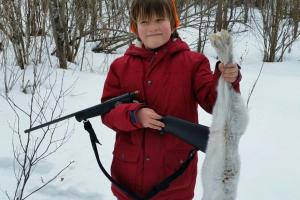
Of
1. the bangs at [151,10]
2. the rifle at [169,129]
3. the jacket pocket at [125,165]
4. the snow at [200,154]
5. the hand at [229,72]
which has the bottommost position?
the snow at [200,154]

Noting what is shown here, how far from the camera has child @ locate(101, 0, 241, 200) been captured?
4.55 ft

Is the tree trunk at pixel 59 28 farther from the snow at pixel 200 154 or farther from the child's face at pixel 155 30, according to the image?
the child's face at pixel 155 30

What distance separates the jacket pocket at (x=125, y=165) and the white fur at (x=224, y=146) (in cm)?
61

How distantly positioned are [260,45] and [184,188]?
809 centimetres

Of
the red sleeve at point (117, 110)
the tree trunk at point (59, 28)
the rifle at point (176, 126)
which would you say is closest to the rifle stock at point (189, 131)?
the rifle at point (176, 126)

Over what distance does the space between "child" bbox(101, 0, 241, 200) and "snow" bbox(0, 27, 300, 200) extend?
1284 millimetres

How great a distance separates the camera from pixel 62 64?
5645mm

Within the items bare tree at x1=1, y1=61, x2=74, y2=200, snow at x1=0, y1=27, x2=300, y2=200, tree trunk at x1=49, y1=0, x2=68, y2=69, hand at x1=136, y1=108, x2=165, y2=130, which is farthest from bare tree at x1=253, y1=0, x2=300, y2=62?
hand at x1=136, y1=108, x2=165, y2=130

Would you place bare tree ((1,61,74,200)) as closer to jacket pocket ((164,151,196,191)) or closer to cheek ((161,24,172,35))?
jacket pocket ((164,151,196,191))

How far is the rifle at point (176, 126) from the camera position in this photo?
118cm

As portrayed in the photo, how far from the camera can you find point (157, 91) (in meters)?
1.43

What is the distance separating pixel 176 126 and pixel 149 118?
0.10 meters

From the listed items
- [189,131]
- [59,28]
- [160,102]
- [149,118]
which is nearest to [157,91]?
[160,102]

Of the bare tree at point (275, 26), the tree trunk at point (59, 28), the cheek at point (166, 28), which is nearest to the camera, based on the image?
the cheek at point (166, 28)
